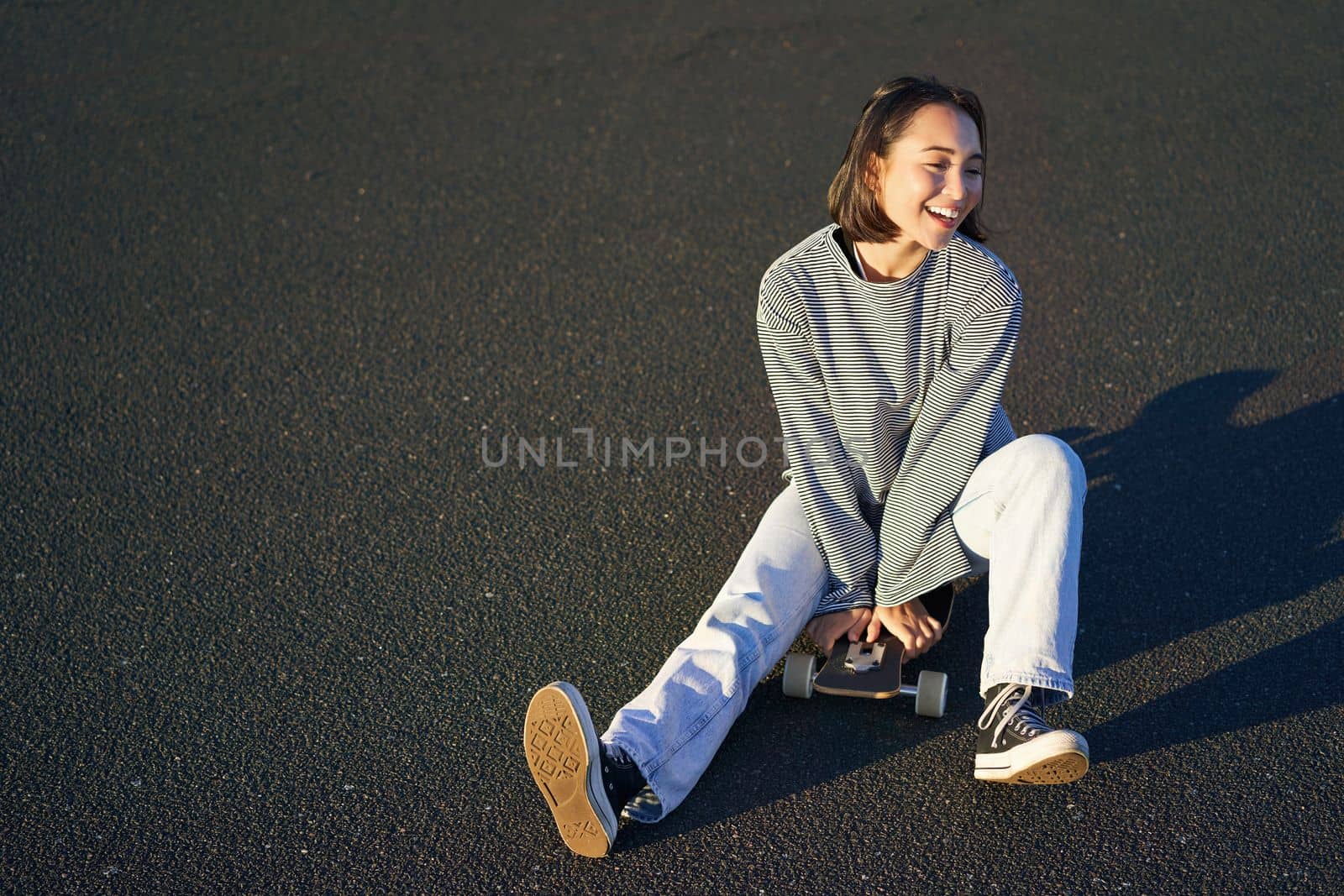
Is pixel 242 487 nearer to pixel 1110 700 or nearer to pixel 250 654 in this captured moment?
pixel 250 654

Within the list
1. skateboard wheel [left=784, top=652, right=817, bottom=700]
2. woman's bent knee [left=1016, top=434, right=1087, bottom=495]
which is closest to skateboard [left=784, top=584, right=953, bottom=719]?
skateboard wheel [left=784, top=652, right=817, bottom=700]

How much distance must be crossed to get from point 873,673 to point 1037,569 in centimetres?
54

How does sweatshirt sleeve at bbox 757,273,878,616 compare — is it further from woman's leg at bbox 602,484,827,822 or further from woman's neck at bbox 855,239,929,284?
woman's neck at bbox 855,239,929,284

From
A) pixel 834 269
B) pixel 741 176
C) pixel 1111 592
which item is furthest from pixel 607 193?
pixel 1111 592

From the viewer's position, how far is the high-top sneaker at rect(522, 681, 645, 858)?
2.74 m

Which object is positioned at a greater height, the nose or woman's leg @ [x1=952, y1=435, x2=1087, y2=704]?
the nose

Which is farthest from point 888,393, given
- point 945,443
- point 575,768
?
point 575,768

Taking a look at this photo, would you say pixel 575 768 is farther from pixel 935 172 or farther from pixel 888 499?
pixel 935 172

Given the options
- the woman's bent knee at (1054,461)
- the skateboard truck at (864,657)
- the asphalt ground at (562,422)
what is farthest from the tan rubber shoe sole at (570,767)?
the woman's bent knee at (1054,461)

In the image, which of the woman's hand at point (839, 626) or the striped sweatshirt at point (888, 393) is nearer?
the striped sweatshirt at point (888, 393)

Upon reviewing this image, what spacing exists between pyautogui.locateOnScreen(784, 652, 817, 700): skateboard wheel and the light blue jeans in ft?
0.26

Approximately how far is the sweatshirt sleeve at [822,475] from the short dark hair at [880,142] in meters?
0.30

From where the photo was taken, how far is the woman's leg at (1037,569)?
2.85 meters

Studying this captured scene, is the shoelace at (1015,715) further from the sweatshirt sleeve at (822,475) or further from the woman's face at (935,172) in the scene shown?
the woman's face at (935,172)
